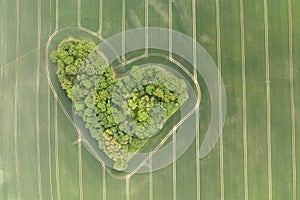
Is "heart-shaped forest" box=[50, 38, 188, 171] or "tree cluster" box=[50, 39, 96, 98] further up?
"tree cluster" box=[50, 39, 96, 98]

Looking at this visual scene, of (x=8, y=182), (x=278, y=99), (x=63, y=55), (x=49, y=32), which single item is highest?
(x=49, y=32)

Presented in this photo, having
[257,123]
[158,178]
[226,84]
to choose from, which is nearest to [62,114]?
[158,178]

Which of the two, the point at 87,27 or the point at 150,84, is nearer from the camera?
the point at 150,84

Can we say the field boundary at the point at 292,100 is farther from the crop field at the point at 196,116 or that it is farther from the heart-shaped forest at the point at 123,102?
the heart-shaped forest at the point at 123,102

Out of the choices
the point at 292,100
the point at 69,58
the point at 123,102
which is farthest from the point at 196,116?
the point at 69,58

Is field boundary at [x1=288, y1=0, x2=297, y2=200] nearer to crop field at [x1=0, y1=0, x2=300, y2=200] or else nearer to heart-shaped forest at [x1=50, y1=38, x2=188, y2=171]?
crop field at [x1=0, y1=0, x2=300, y2=200]

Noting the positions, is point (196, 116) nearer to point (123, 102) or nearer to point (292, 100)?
point (123, 102)

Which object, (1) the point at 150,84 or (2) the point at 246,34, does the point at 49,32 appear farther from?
(2) the point at 246,34

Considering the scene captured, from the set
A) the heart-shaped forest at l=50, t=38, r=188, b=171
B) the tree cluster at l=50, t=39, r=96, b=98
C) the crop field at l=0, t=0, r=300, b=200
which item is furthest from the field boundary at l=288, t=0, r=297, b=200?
the tree cluster at l=50, t=39, r=96, b=98
